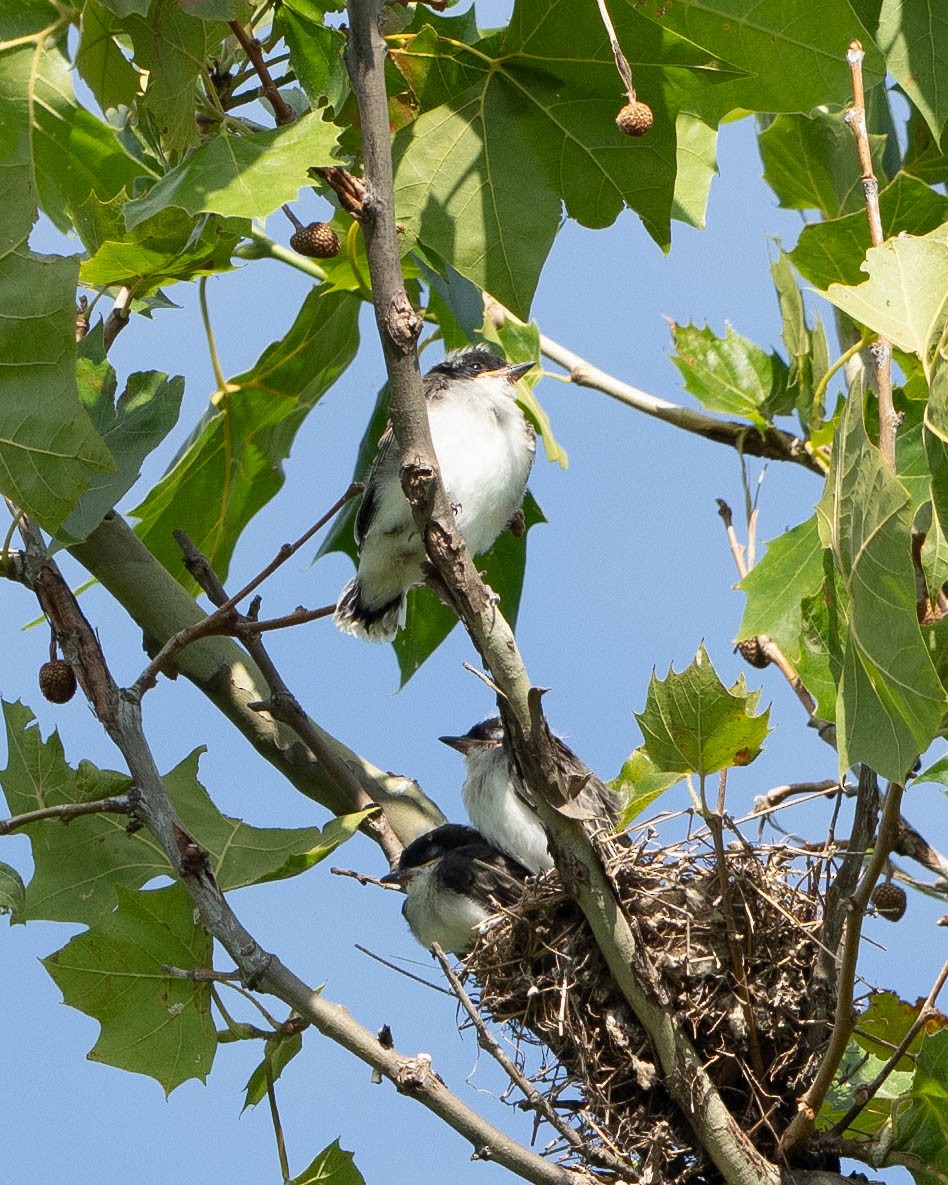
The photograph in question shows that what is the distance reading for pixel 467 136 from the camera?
291 centimetres

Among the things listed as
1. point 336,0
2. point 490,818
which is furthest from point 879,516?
point 490,818

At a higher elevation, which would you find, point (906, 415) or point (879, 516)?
point (906, 415)

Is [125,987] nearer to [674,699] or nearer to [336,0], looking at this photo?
[674,699]

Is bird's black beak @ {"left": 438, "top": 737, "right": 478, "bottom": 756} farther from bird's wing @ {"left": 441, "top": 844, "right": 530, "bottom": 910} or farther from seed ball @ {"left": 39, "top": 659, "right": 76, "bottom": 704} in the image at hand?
seed ball @ {"left": 39, "top": 659, "right": 76, "bottom": 704}

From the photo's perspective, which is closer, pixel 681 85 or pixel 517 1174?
pixel 517 1174

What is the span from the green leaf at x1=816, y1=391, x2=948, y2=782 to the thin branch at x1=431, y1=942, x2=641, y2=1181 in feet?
3.35

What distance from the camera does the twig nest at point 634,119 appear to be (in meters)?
2.65

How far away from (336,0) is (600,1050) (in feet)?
7.83

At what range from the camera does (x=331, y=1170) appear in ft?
9.29

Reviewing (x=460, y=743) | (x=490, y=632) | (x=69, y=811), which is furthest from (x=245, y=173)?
(x=460, y=743)

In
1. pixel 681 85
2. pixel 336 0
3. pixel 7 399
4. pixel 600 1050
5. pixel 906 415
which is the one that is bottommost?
pixel 600 1050

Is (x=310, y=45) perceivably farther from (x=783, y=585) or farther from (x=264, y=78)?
(x=783, y=585)

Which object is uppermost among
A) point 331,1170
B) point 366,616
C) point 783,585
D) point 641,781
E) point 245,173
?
point 366,616

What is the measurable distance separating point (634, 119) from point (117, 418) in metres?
1.26
